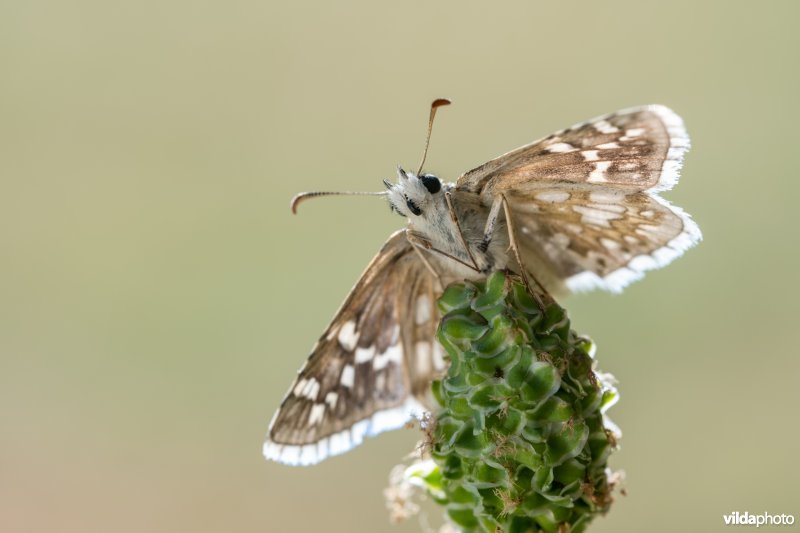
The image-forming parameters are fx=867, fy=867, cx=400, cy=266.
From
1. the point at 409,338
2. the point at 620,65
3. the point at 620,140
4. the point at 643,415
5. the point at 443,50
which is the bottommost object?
the point at 643,415

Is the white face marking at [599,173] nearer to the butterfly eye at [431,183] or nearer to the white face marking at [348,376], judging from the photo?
the butterfly eye at [431,183]

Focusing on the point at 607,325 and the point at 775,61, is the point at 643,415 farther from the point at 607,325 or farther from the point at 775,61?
the point at 775,61

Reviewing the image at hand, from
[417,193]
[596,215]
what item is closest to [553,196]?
[596,215]

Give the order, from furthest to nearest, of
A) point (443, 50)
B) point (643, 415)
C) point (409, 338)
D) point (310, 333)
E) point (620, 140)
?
point (443, 50)
point (310, 333)
point (643, 415)
point (409, 338)
point (620, 140)

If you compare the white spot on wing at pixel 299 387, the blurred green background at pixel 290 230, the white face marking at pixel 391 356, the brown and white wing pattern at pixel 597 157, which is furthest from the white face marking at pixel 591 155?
the blurred green background at pixel 290 230

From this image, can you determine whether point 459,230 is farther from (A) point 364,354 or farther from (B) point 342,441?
(B) point 342,441

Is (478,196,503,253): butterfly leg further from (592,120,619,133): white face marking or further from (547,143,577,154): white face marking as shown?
(592,120,619,133): white face marking

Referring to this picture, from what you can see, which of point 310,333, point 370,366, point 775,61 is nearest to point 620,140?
point 370,366
